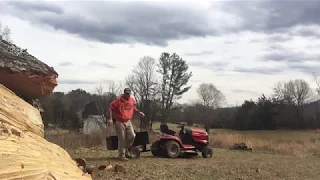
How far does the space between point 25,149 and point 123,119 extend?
6361mm

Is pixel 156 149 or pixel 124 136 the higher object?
pixel 124 136

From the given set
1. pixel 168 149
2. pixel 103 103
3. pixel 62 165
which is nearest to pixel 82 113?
pixel 103 103

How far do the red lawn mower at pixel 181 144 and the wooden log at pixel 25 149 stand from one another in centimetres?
646

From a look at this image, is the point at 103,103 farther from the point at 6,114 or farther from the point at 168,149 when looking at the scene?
the point at 6,114

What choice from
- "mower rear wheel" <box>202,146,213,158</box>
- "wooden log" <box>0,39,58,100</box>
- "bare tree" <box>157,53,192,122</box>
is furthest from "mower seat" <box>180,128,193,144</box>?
"bare tree" <box>157,53,192,122</box>

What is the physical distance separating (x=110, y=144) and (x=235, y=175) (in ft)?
12.6

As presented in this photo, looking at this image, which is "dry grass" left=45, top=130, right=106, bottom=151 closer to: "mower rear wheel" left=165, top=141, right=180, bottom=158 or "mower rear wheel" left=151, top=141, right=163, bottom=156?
"mower rear wheel" left=151, top=141, right=163, bottom=156

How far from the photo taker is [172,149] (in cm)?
1326

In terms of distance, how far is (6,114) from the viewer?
5.55 metres

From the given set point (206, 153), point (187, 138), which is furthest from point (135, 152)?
point (206, 153)

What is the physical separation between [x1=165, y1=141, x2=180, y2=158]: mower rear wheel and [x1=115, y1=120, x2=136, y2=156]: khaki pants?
65.6 inches

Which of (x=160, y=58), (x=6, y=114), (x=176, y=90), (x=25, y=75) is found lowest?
(x=6, y=114)

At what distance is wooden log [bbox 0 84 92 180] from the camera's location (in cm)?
453

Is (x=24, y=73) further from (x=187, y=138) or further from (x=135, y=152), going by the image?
(x=187, y=138)
